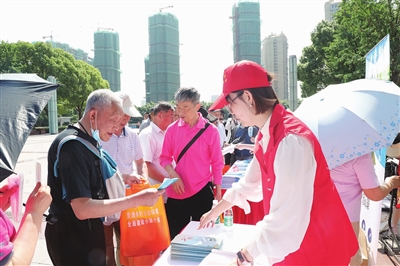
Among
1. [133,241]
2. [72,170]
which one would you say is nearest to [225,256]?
[133,241]

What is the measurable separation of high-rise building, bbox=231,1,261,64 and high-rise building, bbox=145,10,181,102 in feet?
84.8

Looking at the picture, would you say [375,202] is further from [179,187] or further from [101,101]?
[101,101]

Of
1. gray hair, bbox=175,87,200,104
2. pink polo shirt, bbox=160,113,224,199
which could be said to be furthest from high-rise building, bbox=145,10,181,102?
gray hair, bbox=175,87,200,104

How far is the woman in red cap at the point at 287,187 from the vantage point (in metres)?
1.30

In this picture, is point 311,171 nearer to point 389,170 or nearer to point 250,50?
point 389,170

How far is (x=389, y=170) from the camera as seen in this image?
484cm

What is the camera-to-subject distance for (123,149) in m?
3.35

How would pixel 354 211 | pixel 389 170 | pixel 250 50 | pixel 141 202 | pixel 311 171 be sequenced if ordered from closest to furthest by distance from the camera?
pixel 311 171
pixel 141 202
pixel 354 211
pixel 389 170
pixel 250 50

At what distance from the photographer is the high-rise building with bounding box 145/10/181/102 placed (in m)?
101

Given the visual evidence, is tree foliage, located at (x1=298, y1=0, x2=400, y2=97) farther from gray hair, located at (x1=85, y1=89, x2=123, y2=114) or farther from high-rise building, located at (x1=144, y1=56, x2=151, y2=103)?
high-rise building, located at (x1=144, y1=56, x2=151, y2=103)

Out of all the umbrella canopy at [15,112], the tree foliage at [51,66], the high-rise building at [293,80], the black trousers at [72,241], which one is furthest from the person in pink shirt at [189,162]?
the tree foliage at [51,66]

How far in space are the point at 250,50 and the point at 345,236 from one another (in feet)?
281

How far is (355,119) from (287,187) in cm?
111

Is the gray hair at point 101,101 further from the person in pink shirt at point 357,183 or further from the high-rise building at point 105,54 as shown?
the high-rise building at point 105,54
